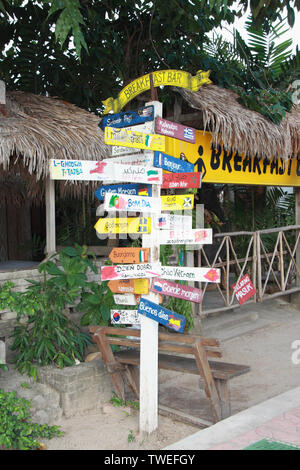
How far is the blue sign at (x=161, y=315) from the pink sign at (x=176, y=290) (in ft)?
0.37

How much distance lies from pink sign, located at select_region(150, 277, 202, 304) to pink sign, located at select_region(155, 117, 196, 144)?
1.09 metres

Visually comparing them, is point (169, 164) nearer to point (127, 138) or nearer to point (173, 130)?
point (173, 130)

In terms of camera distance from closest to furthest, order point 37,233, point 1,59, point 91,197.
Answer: point 91,197 < point 1,59 < point 37,233

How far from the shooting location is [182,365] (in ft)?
13.4

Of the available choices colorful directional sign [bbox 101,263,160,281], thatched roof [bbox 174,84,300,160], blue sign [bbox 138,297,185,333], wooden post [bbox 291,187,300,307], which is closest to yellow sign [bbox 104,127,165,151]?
colorful directional sign [bbox 101,263,160,281]

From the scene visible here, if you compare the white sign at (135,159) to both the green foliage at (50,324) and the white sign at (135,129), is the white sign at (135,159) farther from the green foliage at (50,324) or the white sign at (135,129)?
the green foliage at (50,324)

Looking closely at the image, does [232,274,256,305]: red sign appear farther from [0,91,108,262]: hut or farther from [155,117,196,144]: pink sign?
[155,117,196,144]: pink sign

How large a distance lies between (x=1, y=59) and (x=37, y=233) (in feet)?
9.43

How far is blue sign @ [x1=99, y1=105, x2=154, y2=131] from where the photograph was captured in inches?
144

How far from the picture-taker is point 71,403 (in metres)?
4.17

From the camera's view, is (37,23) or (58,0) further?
(37,23)

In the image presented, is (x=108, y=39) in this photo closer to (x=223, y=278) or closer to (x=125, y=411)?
(x=223, y=278)

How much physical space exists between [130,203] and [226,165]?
9.65 ft

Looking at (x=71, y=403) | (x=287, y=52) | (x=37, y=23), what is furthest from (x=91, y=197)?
(x=287, y=52)
